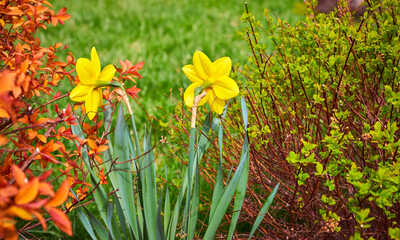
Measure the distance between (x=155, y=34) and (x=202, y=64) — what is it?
3414 millimetres

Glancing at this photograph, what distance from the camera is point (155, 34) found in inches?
181

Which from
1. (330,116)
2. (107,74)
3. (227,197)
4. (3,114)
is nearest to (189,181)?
(227,197)

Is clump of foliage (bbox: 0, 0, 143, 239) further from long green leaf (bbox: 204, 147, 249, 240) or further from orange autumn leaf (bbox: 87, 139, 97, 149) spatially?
long green leaf (bbox: 204, 147, 249, 240)

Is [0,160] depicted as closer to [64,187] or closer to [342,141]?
[64,187]

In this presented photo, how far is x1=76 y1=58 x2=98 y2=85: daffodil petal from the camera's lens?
1291 millimetres

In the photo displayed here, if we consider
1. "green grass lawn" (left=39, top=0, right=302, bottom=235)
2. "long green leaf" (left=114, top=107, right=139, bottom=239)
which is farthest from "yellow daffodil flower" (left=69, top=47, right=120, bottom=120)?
"green grass lawn" (left=39, top=0, right=302, bottom=235)

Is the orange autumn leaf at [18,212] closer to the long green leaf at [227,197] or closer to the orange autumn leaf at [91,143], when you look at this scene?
the orange autumn leaf at [91,143]

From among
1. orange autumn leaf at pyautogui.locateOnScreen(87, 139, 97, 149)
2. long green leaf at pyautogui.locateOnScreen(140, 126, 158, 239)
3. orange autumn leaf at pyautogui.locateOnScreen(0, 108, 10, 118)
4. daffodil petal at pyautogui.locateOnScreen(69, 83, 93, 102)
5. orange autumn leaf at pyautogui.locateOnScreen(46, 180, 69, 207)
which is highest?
orange autumn leaf at pyautogui.locateOnScreen(0, 108, 10, 118)

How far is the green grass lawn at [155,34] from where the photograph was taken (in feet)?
12.0

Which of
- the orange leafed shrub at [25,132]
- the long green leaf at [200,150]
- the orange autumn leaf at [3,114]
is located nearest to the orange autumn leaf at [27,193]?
the orange leafed shrub at [25,132]

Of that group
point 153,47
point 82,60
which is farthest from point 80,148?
point 153,47

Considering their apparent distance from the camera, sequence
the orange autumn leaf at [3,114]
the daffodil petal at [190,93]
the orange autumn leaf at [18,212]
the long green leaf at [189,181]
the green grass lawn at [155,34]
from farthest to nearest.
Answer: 1. the green grass lawn at [155,34]
2. the daffodil petal at [190,93]
3. the long green leaf at [189,181]
4. the orange autumn leaf at [3,114]
5. the orange autumn leaf at [18,212]

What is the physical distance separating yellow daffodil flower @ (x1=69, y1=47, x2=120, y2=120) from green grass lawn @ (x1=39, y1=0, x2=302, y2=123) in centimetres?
166

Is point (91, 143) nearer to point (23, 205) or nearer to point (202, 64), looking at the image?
point (202, 64)
